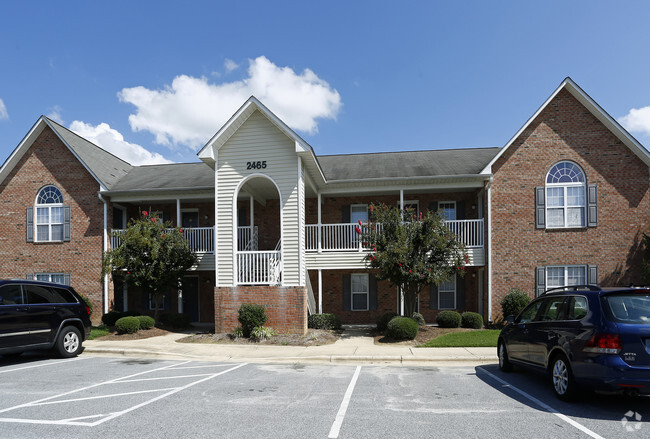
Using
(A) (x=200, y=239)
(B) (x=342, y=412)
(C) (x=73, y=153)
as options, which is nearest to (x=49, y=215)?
(C) (x=73, y=153)

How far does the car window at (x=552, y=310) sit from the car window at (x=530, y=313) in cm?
23

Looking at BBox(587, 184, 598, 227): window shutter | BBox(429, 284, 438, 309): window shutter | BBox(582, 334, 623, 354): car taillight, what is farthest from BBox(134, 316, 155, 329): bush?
BBox(587, 184, 598, 227): window shutter

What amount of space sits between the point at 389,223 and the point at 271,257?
13.2 ft

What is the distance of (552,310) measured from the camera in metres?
7.14

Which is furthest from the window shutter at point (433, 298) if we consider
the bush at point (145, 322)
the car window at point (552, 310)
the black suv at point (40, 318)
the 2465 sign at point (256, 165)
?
the black suv at point (40, 318)

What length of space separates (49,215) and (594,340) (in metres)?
19.5

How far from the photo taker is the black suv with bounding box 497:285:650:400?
5.47 m

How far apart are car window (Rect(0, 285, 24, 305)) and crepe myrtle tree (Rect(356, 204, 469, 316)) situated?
9238 mm

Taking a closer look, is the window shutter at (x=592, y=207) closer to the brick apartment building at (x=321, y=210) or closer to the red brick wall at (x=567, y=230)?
the brick apartment building at (x=321, y=210)

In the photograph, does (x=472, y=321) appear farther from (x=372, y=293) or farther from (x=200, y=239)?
(x=200, y=239)

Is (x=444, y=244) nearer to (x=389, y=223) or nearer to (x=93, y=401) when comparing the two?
(x=389, y=223)

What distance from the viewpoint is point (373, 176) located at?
16.7 m

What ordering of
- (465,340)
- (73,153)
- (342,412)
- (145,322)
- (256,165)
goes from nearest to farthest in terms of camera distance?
(342,412) < (465,340) < (256,165) < (145,322) < (73,153)

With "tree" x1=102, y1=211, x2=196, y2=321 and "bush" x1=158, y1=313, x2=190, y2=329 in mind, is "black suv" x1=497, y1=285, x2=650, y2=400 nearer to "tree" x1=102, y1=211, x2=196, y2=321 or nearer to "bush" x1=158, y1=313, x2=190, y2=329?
"tree" x1=102, y1=211, x2=196, y2=321
